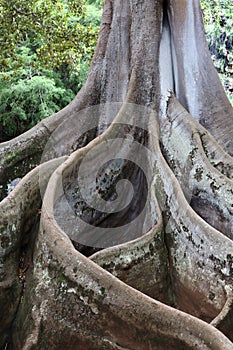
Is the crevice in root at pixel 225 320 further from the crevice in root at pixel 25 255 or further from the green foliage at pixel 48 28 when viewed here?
the green foliage at pixel 48 28

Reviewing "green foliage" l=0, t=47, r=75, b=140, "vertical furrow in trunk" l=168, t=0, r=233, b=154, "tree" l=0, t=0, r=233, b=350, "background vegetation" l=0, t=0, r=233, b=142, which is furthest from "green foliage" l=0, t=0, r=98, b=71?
"vertical furrow in trunk" l=168, t=0, r=233, b=154

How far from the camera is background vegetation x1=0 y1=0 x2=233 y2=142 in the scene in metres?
8.95

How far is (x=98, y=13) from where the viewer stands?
49.9 ft

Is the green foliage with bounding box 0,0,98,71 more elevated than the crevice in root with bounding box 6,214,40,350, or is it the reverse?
the green foliage with bounding box 0,0,98,71

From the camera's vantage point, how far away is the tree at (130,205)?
7.97ft

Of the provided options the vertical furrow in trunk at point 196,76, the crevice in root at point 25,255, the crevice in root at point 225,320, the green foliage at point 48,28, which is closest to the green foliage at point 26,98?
the green foliage at point 48,28

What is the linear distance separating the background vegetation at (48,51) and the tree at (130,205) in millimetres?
4099

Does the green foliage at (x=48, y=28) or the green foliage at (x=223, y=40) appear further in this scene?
the green foliage at (x=223, y=40)

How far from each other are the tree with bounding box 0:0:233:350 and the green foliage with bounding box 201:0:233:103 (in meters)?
8.49

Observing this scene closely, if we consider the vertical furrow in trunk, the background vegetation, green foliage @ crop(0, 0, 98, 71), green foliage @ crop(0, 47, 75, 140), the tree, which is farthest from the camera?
green foliage @ crop(0, 47, 75, 140)

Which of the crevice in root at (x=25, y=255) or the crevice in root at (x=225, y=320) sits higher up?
the crevice in root at (x=25, y=255)

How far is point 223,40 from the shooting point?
43.9ft

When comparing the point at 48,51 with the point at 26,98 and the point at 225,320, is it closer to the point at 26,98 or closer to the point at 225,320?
the point at 26,98

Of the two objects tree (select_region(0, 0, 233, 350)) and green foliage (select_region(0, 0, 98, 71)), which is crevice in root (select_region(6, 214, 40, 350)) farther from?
green foliage (select_region(0, 0, 98, 71))
